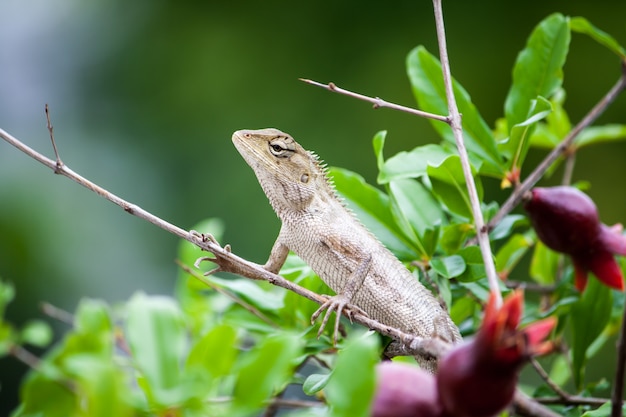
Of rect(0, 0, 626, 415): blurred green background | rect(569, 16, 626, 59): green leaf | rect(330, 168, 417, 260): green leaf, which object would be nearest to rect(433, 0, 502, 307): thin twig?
rect(330, 168, 417, 260): green leaf

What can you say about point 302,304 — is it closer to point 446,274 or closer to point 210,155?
point 446,274

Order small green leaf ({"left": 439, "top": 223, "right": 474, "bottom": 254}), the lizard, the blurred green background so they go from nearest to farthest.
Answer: small green leaf ({"left": 439, "top": 223, "right": 474, "bottom": 254}), the lizard, the blurred green background

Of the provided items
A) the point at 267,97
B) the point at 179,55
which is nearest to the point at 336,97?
the point at 267,97

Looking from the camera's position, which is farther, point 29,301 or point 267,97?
point 267,97

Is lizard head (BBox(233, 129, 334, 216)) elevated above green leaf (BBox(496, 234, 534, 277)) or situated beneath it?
elevated above

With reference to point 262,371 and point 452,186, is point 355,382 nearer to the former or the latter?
point 262,371

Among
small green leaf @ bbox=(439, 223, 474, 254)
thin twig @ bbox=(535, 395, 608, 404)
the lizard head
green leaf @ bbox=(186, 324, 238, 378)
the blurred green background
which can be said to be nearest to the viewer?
green leaf @ bbox=(186, 324, 238, 378)

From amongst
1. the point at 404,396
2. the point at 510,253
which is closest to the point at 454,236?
the point at 510,253

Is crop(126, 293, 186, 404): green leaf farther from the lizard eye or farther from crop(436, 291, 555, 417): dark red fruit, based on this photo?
the lizard eye
